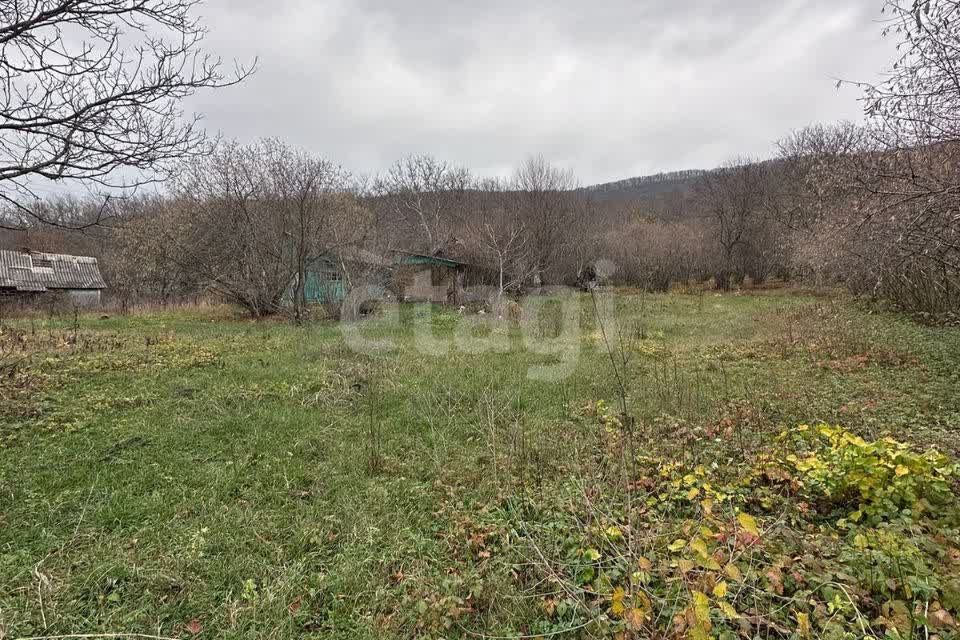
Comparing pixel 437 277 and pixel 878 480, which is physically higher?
pixel 437 277

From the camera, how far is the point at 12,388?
203 inches

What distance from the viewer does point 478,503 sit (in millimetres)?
3078

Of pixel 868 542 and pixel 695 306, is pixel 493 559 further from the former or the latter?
pixel 695 306

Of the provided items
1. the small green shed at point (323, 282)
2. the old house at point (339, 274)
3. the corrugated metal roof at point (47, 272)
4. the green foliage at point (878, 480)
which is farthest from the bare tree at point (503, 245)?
the corrugated metal roof at point (47, 272)

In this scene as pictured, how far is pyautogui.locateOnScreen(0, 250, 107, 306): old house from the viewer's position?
808 inches

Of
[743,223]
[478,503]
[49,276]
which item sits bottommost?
[478,503]

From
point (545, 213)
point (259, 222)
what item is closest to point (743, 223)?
point (545, 213)

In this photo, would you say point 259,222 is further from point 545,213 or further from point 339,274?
point 545,213

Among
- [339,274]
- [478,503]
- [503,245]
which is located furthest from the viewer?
[503,245]

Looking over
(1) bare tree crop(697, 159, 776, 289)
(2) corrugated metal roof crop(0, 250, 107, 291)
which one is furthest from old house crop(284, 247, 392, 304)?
(1) bare tree crop(697, 159, 776, 289)

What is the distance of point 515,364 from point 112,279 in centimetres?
2353

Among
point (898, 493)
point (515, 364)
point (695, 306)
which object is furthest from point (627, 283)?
point (898, 493)

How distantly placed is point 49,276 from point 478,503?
28.8 metres

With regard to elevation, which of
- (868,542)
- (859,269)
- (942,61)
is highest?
(942,61)
